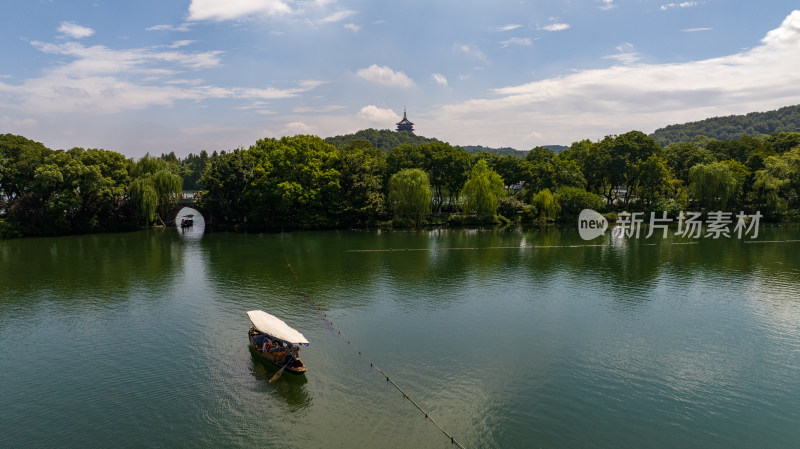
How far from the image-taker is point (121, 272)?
152 ft

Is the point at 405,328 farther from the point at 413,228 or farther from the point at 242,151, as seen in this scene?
the point at 242,151

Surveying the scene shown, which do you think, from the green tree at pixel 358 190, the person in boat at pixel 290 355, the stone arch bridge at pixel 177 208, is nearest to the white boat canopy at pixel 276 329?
the person in boat at pixel 290 355

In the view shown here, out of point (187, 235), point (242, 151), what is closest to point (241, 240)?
point (187, 235)

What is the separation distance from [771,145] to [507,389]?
103364 millimetres

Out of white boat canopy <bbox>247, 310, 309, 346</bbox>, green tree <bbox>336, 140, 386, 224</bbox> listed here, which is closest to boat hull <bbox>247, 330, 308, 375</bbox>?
white boat canopy <bbox>247, 310, 309, 346</bbox>

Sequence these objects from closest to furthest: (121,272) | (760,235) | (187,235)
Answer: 1. (121,272)
2. (760,235)
3. (187,235)

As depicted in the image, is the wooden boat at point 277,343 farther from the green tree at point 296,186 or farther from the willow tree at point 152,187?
the willow tree at point 152,187

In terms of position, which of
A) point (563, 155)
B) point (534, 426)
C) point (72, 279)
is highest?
point (563, 155)

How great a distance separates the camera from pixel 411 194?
262 feet

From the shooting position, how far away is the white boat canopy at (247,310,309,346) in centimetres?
2298

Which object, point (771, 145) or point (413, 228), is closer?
point (413, 228)

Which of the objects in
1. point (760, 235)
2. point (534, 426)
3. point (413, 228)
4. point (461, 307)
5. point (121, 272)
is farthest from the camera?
point (413, 228)

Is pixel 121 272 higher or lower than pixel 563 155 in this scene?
lower

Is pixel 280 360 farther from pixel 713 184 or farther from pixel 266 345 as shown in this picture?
pixel 713 184
